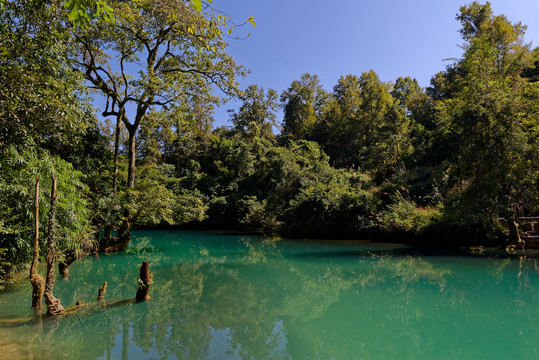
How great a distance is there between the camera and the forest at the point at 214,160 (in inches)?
255

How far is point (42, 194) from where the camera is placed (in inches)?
254

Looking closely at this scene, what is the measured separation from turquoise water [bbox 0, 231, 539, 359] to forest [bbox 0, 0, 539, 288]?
138cm

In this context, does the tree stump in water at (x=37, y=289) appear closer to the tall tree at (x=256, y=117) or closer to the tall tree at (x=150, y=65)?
the tall tree at (x=150, y=65)

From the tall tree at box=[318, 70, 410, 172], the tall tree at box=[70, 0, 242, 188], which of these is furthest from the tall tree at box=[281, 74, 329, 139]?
the tall tree at box=[70, 0, 242, 188]

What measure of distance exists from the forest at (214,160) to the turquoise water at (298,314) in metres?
1.38

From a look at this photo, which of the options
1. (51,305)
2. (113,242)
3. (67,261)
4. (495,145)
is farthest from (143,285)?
(495,145)

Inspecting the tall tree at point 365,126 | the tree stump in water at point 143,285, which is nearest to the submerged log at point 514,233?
the tall tree at point 365,126

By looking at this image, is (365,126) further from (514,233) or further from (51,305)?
(51,305)

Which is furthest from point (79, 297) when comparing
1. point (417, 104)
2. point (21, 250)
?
point (417, 104)

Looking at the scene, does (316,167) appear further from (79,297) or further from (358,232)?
(79,297)

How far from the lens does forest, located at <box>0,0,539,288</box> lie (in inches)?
255

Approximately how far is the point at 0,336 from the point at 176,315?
8.34 ft

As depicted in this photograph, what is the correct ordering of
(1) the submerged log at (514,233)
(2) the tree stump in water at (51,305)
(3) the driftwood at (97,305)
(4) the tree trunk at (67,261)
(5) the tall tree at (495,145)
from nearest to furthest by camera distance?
(3) the driftwood at (97,305) → (2) the tree stump in water at (51,305) → (4) the tree trunk at (67,261) → (5) the tall tree at (495,145) → (1) the submerged log at (514,233)

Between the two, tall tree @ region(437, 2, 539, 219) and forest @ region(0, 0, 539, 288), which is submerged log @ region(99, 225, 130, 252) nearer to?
forest @ region(0, 0, 539, 288)
